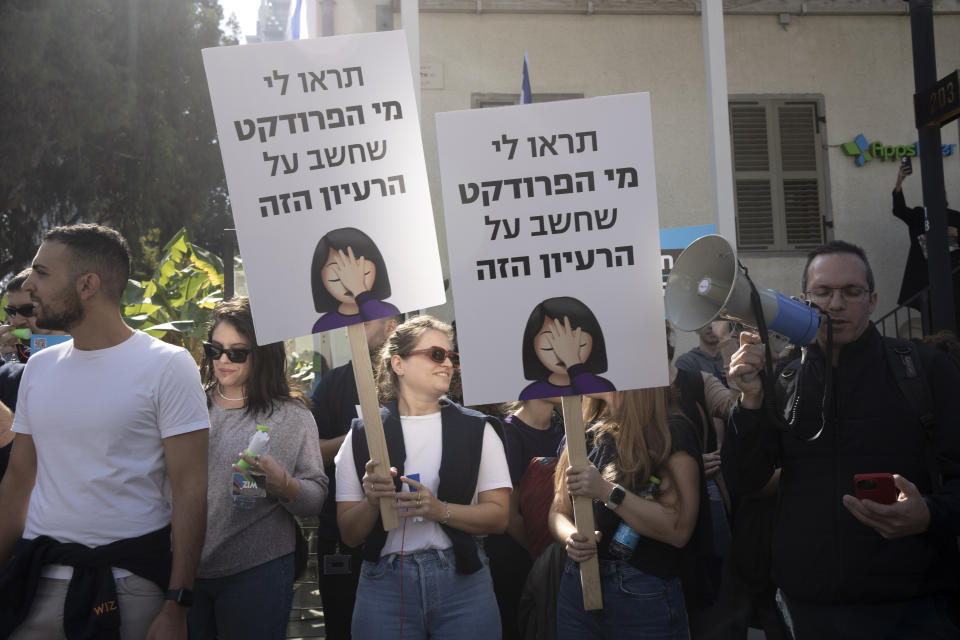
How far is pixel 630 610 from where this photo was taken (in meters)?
3.01

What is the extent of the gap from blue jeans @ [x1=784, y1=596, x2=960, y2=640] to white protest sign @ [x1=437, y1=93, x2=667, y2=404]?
3.25 ft

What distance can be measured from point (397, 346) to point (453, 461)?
544mm

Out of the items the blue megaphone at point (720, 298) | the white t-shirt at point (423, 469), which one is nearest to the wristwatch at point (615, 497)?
the white t-shirt at point (423, 469)

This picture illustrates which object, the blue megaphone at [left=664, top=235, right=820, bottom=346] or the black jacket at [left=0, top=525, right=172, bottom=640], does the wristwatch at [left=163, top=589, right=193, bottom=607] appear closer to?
the black jacket at [left=0, top=525, right=172, bottom=640]

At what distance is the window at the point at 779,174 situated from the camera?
8.84 meters

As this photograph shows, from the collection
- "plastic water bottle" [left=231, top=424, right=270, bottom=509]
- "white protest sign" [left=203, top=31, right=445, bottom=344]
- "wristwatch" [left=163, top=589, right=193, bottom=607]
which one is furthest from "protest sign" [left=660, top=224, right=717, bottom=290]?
"wristwatch" [left=163, top=589, right=193, bottom=607]

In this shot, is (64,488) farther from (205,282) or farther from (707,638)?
(205,282)

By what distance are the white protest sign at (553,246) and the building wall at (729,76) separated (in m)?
5.48

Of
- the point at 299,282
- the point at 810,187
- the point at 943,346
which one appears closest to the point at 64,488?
the point at 299,282

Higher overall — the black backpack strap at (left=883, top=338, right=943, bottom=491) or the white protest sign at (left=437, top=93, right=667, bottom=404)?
the white protest sign at (left=437, top=93, right=667, bottom=404)

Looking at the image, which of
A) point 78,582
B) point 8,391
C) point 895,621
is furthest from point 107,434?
point 895,621

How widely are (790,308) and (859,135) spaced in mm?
6806

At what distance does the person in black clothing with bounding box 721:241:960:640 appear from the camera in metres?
2.77

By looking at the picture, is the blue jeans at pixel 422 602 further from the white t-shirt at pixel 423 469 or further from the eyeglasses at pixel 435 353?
the eyeglasses at pixel 435 353
